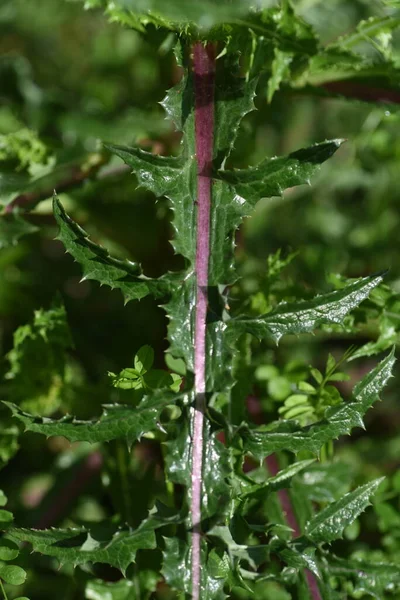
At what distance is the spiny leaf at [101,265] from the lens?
1349mm

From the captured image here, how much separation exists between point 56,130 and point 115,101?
28.8 inches

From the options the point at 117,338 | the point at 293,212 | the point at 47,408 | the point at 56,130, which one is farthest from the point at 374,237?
the point at 47,408

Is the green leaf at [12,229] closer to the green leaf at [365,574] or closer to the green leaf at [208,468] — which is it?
the green leaf at [208,468]

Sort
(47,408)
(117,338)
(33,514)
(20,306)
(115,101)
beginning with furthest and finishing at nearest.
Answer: (115,101) < (117,338) < (20,306) < (33,514) < (47,408)

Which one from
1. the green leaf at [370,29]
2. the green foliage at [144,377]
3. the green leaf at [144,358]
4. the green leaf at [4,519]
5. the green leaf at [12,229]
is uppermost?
the green leaf at [370,29]

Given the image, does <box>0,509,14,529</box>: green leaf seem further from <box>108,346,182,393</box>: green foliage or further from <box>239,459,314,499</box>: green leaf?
<box>239,459,314,499</box>: green leaf

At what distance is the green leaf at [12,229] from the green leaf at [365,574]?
1059 mm

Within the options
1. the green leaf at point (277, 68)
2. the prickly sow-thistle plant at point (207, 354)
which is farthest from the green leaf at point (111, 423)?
the green leaf at point (277, 68)

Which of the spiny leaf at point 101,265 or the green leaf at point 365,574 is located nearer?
the spiny leaf at point 101,265

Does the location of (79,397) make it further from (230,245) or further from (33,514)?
(230,245)

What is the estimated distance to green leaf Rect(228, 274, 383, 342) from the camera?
1381 mm

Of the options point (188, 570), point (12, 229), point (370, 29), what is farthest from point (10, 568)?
point (370, 29)

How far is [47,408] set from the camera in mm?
1908

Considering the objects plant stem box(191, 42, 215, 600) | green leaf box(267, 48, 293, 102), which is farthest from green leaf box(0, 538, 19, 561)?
green leaf box(267, 48, 293, 102)
